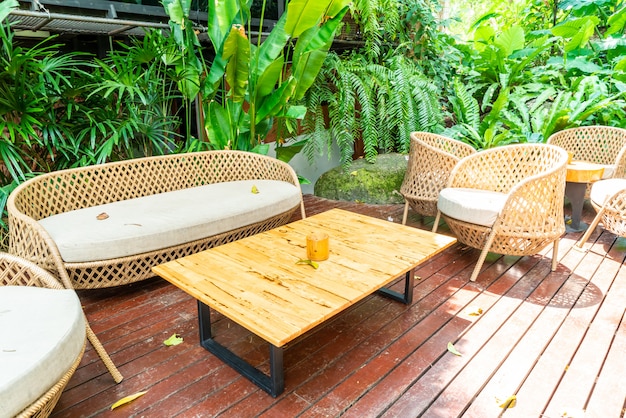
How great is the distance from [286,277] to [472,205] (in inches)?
59.2

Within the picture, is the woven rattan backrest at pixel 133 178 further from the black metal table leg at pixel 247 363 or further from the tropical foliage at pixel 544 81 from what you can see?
the tropical foliage at pixel 544 81

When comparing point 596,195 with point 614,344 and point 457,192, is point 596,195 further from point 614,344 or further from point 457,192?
point 614,344

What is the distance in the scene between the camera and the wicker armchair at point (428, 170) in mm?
3459

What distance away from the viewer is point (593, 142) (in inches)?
174

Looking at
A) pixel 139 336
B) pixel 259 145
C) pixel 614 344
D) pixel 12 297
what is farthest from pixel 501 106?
pixel 12 297

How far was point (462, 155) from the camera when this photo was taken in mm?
3736

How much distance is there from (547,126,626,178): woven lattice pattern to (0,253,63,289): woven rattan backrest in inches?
169

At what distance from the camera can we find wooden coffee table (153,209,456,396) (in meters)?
1.65

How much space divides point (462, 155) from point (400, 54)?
213cm

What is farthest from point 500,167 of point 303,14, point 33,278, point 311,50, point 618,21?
point 618,21

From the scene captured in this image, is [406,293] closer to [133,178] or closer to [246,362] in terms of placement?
[246,362]

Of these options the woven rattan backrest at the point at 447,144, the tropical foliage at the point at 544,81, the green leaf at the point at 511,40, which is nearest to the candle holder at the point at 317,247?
the woven rattan backrest at the point at 447,144

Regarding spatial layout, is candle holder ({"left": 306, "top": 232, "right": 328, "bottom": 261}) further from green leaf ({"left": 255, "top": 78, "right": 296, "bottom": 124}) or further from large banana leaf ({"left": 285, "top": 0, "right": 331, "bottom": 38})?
large banana leaf ({"left": 285, "top": 0, "right": 331, "bottom": 38})

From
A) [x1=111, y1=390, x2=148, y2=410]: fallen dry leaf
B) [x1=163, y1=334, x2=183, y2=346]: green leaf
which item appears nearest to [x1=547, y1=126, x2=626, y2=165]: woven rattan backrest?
[x1=163, y1=334, x2=183, y2=346]: green leaf
